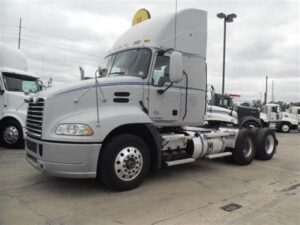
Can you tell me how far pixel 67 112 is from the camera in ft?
16.7

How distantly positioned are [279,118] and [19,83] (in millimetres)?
22000

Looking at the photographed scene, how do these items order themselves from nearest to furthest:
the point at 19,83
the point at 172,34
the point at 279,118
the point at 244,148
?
the point at 172,34 < the point at 244,148 < the point at 19,83 < the point at 279,118

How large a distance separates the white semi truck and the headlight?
5185 mm

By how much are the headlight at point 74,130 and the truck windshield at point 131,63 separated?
1636 millimetres

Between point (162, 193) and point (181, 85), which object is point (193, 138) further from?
point (162, 193)

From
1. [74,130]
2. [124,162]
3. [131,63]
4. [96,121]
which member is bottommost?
[124,162]

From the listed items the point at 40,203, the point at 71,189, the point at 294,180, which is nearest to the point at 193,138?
the point at 294,180

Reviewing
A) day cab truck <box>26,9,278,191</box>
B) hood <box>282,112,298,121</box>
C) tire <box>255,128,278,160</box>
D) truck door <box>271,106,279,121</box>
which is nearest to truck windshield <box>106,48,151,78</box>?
day cab truck <box>26,9,278,191</box>

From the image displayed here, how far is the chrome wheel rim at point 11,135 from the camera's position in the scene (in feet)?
31.7

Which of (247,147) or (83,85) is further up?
(83,85)

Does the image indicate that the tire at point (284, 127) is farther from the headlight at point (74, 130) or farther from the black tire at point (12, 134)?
the headlight at point (74, 130)

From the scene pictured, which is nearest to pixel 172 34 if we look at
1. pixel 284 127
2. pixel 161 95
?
pixel 161 95

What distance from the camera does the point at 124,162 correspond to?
535 centimetres

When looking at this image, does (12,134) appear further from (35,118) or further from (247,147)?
(247,147)
